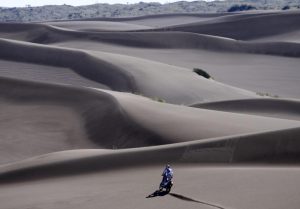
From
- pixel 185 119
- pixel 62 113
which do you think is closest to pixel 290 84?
pixel 62 113

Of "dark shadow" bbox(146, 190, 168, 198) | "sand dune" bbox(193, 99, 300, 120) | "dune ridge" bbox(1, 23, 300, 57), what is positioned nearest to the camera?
"dark shadow" bbox(146, 190, 168, 198)

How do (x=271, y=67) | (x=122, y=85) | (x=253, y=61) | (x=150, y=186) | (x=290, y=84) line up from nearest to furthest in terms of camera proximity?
(x=150, y=186), (x=122, y=85), (x=290, y=84), (x=271, y=67), (x=253, y=61)

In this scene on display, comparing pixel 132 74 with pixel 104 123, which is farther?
pixel 132 74

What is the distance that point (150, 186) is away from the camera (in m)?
11.4

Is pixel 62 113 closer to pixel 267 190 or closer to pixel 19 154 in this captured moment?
pixel 19 154

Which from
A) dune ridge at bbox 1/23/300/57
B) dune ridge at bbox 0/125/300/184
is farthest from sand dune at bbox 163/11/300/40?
dune ridge at bbox 0/125/300/184

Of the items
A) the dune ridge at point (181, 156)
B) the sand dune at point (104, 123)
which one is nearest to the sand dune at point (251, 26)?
the sand dune at point (104, 123)

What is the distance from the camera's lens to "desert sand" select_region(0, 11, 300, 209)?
1071cm

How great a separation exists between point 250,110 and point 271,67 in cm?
2628

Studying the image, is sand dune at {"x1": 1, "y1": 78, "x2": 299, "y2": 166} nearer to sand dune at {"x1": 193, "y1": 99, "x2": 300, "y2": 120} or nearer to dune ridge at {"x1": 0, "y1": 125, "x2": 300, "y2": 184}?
dune ridge at {"x1": 0, "y1": 125, "x2": 300, "y2": 184}

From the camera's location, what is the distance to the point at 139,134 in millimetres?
19125

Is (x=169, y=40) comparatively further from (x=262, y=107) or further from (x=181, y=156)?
(x=181, y=156)

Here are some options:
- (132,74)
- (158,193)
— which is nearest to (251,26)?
(132,74)

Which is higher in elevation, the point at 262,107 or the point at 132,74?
the point at 132,74
